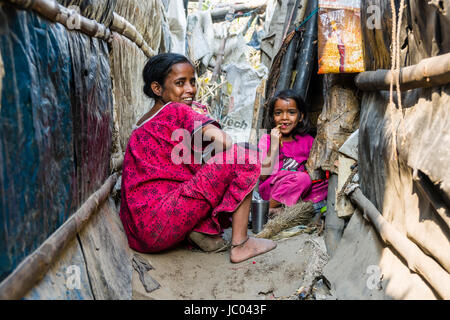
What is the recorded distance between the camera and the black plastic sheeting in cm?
119

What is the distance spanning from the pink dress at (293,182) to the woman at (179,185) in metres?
0.99

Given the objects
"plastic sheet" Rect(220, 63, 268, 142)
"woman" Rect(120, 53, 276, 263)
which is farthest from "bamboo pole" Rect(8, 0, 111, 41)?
"plastic sheet" Rect(220, 63, 268, 142)

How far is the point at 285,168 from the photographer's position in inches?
147

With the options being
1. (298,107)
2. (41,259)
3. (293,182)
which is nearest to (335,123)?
(293,182)

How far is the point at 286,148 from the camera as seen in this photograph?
384cm

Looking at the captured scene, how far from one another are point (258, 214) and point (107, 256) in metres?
1.45

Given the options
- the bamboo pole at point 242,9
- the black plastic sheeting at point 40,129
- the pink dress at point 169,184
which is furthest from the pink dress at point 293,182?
the bamboo pole at point 242,9

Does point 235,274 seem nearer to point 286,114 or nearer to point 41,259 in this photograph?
point 41,259

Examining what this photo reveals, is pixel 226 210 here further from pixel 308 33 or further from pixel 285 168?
pixel 308 33

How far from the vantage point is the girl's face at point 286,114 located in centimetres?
381

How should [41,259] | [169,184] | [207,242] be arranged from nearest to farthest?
[41,259] < [169,184] < [207,242]

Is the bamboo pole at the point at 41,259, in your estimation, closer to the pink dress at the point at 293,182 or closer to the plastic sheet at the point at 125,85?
the plastic sheet at the point at 125,85
